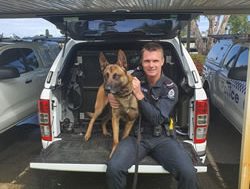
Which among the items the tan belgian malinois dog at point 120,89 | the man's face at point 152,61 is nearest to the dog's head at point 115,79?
the tan belgian malinois dog at point 120,89

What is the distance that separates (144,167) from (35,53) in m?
4.59

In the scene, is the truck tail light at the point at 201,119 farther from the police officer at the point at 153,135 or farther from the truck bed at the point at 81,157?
the police officer at the point at 153,135

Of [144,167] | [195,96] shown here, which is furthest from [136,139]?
[195,96]

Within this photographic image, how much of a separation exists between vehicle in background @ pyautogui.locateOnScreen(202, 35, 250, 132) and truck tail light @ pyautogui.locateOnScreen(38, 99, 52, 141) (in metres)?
2.81

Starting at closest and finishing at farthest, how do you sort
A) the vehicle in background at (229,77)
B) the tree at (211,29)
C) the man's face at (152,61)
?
1. the man's face at (152,61)
2. the vehicle in background at (229,77)
3. the tree at (211,29)

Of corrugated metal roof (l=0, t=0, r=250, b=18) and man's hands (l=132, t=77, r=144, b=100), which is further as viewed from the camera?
corrugated metal roof (l=0, t=0, r=250, b=18)

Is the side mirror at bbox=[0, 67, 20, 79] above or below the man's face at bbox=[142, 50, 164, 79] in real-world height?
below

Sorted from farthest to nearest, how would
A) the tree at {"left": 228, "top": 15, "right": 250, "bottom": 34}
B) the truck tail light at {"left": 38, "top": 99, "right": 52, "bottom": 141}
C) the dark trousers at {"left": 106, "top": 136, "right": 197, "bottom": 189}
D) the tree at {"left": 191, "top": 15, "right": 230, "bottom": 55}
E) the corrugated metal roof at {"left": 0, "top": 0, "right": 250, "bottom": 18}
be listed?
the tree at {"left": 228, "top": 15, "right": 250, "bottom": 34} < the tree at {"left": 191, "top": 15, "right": 230, "bottom": 55} < the truck tail light at {"left": 38, "top": 99, "right": 52, "bottom": 141} < the corrugated metal roof at {"left": 0, "top": 0, "right": 250, "bottom": 18} < the dark trousers at {"left": 106, "top": 136, "right": 197, "bottom": 189}

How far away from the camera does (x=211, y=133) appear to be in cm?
721

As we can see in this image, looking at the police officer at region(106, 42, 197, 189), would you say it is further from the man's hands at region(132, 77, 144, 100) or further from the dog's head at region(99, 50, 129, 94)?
the dog's head at region(99, 50, 129, 94)

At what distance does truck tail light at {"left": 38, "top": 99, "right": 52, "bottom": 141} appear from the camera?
4.35 metres

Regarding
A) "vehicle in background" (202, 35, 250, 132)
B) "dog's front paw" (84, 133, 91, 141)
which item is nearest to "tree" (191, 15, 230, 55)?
"vehicle in background" (202, 35, 250, 132)

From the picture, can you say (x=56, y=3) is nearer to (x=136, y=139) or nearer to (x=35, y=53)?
(x=136, y=139)

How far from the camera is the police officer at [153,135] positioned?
3.58m
